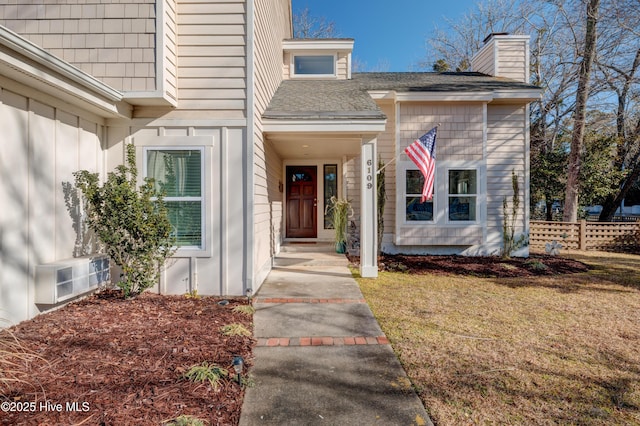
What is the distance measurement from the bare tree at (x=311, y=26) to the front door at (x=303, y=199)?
43.8 feet

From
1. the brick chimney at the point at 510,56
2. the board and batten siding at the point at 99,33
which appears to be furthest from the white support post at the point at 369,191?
the brick chimney at the point at 510,56

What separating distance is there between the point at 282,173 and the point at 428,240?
4.27 metres

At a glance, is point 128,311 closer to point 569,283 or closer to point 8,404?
point 8,404

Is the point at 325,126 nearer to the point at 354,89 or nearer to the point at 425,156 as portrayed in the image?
the point at 425,156

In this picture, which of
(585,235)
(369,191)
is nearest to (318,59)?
(369,191)

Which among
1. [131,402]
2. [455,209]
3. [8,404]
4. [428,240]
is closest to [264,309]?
[131,402]

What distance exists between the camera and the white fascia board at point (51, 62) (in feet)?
8.91

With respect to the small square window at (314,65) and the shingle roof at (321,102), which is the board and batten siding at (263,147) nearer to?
the shingle roof at (321,102)

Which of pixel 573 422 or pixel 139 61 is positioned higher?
pixel 139 61

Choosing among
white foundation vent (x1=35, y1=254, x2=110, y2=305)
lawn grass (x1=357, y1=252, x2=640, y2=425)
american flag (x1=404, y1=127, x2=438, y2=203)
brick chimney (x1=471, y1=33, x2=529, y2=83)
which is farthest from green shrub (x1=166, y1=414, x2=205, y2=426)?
brick chimney (x1=471, y1=33, x2=529, y2=83)

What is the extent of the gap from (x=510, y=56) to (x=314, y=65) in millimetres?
5596

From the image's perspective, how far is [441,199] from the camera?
26.2 feet

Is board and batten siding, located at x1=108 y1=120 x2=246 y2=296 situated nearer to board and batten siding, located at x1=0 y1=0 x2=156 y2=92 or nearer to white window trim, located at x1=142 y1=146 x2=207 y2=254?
white window trim, located at x1=142 y1=146 x2=207 y2=254

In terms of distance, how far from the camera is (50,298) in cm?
355
